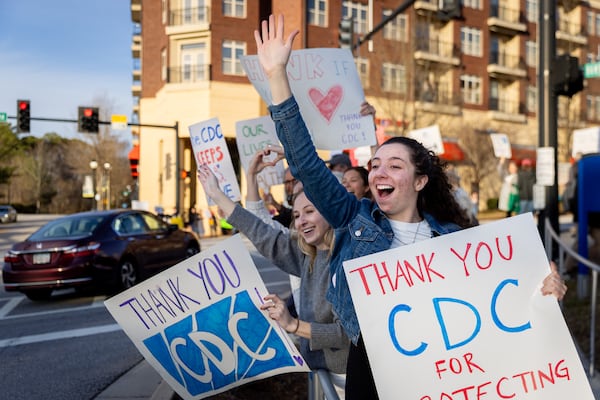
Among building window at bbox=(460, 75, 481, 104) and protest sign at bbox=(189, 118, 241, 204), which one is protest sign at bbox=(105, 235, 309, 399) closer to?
protest sign at bbox=(189, 118, 241, 204)

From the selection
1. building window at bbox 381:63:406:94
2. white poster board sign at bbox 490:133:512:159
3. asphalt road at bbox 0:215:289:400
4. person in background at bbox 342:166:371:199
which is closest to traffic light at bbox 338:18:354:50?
white poster board sign at bbox 490:133:512:159

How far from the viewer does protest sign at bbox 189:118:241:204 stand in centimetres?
567

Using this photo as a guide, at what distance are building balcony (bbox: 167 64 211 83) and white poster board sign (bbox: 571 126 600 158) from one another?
21642 mm

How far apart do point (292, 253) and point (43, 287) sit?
23.2 ft

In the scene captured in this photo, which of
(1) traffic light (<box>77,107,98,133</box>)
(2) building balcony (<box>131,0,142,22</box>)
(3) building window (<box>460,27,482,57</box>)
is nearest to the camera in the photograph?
(1) traffic light (<box>77,107,98,133</box>)

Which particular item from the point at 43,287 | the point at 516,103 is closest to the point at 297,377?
the point at 43,287

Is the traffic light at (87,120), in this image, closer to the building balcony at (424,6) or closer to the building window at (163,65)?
the building window at (163,65)

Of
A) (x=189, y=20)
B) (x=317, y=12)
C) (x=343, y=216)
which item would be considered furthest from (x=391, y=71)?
(x=343, y=216)

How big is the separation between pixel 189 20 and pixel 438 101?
14230mm

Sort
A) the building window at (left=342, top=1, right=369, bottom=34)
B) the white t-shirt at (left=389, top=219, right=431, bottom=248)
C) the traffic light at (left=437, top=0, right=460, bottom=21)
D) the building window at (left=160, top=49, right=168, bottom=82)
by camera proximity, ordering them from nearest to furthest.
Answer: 1. the white t-shirt at (left=389, top=219, right=431, bottom=248)
2. the traffic light at (left=437, top=0, right=460, bottom=21)
3. the building window at (left=160, top=49, right=168, bottom=82)
4. the building window at (left=342, top=1, right=369, bottom=34)

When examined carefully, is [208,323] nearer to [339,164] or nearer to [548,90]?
[339,164]

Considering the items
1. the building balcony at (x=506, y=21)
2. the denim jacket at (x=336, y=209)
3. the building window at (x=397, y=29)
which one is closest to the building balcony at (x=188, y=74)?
the building window at (x=397, y=29)

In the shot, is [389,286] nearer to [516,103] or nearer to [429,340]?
[429,340]

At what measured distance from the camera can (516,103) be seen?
133ft
